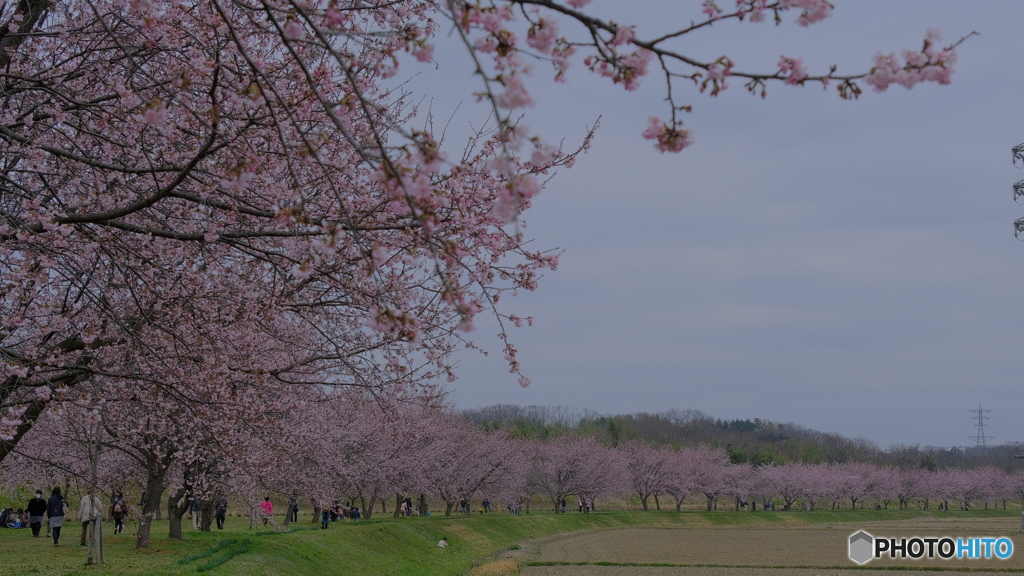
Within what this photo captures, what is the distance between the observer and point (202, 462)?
2195 centimetres

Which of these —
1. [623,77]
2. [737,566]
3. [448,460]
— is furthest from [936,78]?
[448,460]

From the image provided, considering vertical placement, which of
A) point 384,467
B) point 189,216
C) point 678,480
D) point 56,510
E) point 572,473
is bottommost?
point 678,480

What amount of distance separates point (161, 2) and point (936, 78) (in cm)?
718

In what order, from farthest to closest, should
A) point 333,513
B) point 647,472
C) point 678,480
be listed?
point 678,480 → point 647,472 → point 333,513

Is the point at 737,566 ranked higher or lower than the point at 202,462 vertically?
lower

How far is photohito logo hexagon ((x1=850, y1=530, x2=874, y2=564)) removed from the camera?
34094mm

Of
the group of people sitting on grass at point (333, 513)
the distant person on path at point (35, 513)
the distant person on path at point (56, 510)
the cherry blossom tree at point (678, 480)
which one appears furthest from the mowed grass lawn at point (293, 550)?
the cherry blossom tree at point (678, 480)

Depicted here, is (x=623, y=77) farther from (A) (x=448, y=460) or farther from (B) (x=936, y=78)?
(A) (x=448, y=460)

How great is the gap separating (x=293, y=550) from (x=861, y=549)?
27780mm

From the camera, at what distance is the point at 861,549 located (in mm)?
37031

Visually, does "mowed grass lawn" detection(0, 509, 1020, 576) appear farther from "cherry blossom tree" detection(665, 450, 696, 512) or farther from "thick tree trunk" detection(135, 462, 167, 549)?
"cherry blossom tree" detection(665, 450, 696, 512)

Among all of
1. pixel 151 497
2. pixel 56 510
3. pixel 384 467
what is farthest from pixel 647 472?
pixel 151 497

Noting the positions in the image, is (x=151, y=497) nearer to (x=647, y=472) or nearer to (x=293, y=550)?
(x=293, y=550)

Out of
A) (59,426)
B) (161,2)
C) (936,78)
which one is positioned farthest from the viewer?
(59,426)
